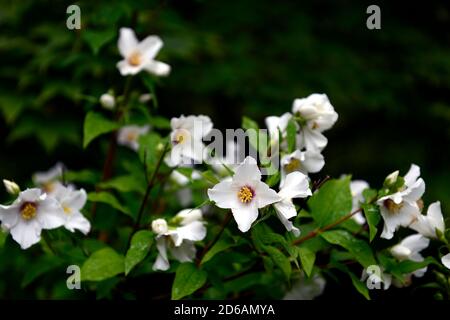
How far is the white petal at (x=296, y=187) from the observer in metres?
1.33

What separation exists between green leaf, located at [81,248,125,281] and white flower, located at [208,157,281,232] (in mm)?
364

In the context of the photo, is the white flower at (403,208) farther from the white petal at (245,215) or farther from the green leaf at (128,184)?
the green leaf at (128,184)

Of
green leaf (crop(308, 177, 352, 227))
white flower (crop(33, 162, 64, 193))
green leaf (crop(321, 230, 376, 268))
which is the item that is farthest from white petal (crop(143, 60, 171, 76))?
green leaf (crop(321, 230, 376, 268))

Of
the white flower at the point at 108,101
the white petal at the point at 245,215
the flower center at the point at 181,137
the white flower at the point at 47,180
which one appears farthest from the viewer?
the white flower at the point at 47,180

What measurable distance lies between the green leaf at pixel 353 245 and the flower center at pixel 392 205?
0.38 ft

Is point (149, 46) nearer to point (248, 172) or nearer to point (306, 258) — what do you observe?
point (248, 172)

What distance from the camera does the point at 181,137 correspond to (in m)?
1.64

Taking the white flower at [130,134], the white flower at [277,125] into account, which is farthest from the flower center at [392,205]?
the white flower at [130,134]

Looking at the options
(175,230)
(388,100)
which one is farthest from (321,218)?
(388,100)

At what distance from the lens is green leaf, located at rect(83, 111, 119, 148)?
1769mm

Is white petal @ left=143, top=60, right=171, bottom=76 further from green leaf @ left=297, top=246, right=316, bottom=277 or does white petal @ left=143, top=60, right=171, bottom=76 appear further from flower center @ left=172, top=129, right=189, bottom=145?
green leaf @ left=297, top=246, right=316, bottom=277

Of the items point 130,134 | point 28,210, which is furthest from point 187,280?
point 130,134

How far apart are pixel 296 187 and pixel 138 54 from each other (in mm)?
836
